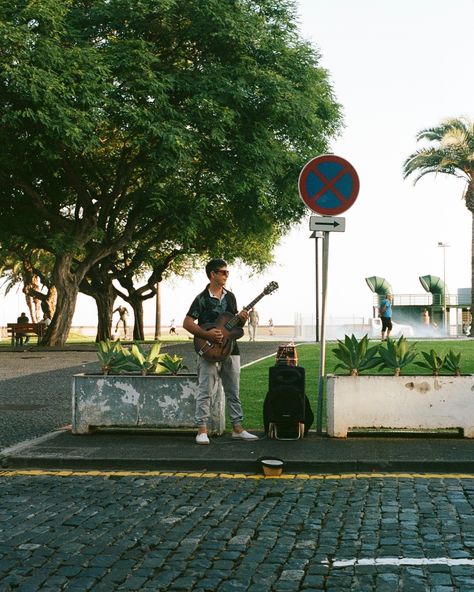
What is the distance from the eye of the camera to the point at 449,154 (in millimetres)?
43625

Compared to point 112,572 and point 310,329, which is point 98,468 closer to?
point 112,572

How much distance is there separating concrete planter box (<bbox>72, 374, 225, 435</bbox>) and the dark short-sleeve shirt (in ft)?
2.37

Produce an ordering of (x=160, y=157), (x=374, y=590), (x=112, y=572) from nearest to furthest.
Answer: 1. (x=374, y=590)
2. (x=112, y=572)
3. (x=160, y=157)

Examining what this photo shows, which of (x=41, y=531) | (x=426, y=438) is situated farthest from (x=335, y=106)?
(x=41, y=531)

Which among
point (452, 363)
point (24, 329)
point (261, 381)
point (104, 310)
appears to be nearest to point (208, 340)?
point (452, 363)

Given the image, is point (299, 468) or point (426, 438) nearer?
point (299, 468)

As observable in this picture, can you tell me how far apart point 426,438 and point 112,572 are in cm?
512

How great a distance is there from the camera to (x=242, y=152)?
2964 cm

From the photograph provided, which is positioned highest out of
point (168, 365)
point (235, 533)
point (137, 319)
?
point (137, 319)

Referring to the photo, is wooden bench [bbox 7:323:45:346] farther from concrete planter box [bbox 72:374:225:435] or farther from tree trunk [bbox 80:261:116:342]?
concrete planter box [bbox 72:374:225:435]

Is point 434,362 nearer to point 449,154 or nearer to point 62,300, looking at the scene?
point 62,300

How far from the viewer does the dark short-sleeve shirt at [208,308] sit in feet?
28.9

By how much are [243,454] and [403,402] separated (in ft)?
5.81

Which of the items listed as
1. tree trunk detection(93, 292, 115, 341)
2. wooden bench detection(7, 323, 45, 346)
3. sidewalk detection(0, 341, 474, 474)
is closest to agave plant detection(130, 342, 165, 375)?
sidewalk detection(0, 341, 474, 474)
